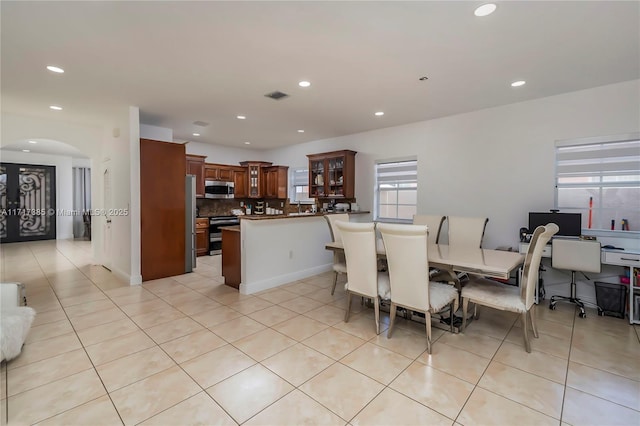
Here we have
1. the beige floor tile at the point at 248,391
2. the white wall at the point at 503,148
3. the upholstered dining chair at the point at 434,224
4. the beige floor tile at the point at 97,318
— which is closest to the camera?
the beige floor tile at the point at 248,391

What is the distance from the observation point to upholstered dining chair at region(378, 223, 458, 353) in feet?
8.13

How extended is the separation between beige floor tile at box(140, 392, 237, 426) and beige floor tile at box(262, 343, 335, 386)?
0.50 metres

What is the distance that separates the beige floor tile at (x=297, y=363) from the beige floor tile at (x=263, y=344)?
0.07 meters

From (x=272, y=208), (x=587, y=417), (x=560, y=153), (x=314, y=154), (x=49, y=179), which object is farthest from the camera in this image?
(x=49, y=179)

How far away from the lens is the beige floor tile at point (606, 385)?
6.35 ft

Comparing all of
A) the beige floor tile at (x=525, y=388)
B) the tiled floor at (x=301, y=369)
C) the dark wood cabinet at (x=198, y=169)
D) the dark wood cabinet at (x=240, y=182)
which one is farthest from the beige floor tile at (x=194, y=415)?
the dark wood cabinet at (x=240, y=182)

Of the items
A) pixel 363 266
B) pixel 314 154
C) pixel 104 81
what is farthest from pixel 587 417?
pixel 314 154

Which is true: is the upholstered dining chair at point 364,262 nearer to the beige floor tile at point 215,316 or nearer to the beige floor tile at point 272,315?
the beige floor tile at point 272,315

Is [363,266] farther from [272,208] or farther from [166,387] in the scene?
[272,208]

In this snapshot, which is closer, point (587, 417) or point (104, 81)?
point (587, 417)

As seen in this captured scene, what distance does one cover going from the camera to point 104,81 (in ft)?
11.2

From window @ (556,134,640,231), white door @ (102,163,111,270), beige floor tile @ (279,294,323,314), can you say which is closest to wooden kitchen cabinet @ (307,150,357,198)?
beige floor tile @ (279,294,323,314)

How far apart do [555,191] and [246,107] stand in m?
4.50

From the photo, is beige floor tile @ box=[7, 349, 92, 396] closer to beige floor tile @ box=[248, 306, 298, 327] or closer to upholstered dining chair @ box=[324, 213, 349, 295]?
beige floor tile @ box=[248, 306, 298, 327]
